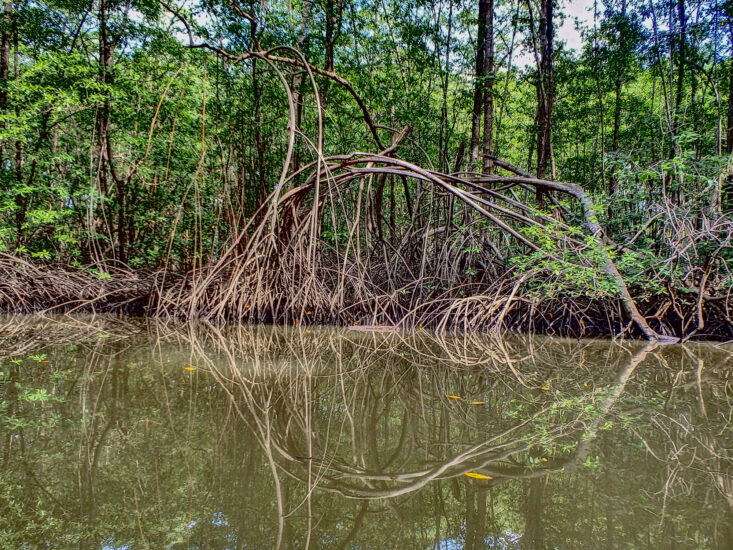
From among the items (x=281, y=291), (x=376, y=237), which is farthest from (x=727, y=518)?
(x=376, y=237)

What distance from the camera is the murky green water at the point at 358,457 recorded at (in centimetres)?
63

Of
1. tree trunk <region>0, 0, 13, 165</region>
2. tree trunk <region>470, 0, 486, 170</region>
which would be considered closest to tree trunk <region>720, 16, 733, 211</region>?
tree trunk <region>470, 0, 486, 170</region>

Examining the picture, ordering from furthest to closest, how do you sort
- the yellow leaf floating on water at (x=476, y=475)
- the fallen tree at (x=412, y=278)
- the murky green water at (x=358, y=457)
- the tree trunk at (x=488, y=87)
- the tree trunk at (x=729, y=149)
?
the tree trunk at (x=488, y=87)
the tree trunk at (x=729, y=149)
the fallen tree at (x=412, y=278)
the yellow leaf floating on water at (x=476, y=475)
the murky green water at (x=358, y=457)

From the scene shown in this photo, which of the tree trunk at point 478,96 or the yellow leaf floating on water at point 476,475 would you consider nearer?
the yellow leaf floating on water at point 476,475

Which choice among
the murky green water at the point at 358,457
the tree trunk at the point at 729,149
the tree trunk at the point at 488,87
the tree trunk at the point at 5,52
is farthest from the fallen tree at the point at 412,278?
the tree trunk at the point at 5,52

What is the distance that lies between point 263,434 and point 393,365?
1.01m

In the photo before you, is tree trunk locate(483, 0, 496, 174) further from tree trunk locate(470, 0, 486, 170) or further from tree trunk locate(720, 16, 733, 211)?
tree trunk locate(720, 16, 733, 211)

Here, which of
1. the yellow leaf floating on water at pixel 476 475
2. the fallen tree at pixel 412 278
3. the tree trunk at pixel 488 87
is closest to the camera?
the yellow leaf floating on water at pixel 476 475

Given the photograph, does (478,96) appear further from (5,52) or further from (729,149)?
(5,52)

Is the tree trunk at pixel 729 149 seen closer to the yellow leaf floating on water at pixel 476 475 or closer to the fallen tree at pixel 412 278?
the fallen tree at pixel 412 278

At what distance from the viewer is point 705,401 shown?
1.34 metres

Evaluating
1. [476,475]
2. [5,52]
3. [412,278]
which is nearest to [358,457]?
[476,475]

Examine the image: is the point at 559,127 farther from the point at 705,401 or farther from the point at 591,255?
the point at 705,401

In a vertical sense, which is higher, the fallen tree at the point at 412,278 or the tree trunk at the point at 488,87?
the tree trunk at the point at 488,87
